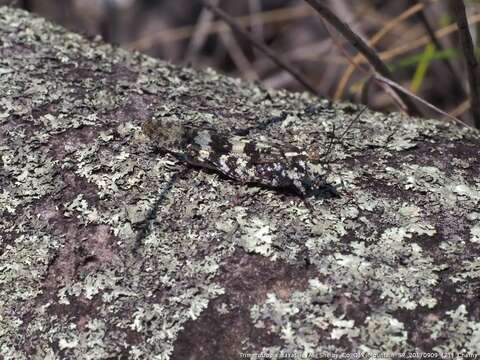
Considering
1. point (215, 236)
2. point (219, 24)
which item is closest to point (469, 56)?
point (215, 236)

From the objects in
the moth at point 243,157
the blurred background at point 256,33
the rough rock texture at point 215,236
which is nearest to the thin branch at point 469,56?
the rough rock texture at point 215,236

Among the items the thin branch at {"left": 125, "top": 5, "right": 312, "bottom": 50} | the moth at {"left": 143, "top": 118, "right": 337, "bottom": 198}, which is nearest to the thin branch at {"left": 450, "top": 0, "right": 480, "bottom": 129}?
the moth at {"left": 143, "top": 118, "right": 337, "bottom": 198}

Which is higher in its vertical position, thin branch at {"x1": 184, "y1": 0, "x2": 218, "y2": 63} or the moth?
thin branch at {"x1": 184, "y1": 0, "x2": 218, "y2": 63}

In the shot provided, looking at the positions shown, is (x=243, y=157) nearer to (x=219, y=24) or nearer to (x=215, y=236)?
(x=215, y=236)

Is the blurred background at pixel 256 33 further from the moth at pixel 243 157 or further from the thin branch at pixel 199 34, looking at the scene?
the moth at pixel 243 157

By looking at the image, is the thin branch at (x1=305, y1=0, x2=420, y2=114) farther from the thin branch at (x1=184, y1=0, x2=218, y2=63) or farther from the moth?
the thin branch at (x1=184, y1=0, x2=218, y2=63)

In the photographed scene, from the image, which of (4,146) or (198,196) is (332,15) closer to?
(198,196)
